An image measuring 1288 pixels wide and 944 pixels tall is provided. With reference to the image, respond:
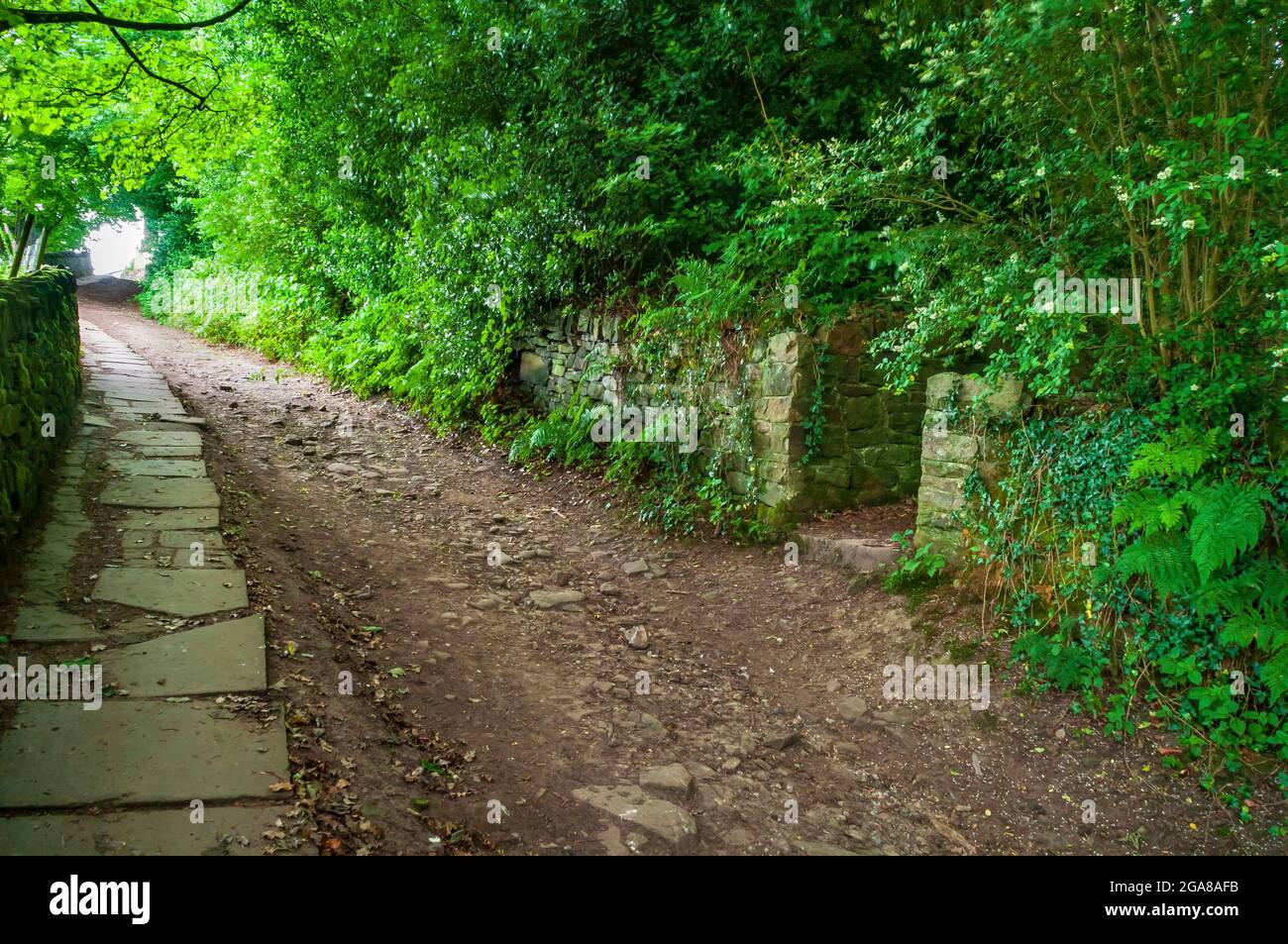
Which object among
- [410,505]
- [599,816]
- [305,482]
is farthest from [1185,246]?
[305,482]

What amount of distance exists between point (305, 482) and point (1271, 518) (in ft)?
23.8

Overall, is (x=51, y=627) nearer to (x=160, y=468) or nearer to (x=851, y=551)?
(x=160, y=468)

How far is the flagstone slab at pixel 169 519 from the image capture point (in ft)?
16.7

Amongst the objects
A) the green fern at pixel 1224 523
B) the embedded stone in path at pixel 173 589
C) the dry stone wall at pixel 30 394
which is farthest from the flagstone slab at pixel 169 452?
the green fern at pixel 1224 523

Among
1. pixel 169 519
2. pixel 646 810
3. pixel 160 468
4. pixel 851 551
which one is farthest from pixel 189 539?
pixel 851 551

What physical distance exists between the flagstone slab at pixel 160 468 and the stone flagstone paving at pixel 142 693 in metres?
0.23

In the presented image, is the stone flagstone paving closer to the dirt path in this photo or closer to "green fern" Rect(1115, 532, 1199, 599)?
the dirt path

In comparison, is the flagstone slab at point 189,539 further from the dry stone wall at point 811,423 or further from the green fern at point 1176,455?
the green fern at point 1176,455

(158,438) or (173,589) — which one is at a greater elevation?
(158,438)

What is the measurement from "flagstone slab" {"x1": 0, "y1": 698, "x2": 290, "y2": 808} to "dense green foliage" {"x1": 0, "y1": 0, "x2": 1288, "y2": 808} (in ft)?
12.5

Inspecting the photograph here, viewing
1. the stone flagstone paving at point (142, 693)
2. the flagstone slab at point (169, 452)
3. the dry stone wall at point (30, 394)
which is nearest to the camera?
the stone flagstone paving at point (142, 693)

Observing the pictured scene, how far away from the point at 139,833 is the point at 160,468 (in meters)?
4.63

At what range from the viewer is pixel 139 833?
2541 millimetres

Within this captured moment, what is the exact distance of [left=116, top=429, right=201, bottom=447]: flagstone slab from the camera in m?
7.09
